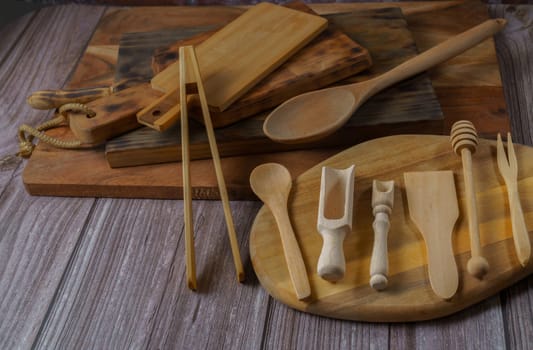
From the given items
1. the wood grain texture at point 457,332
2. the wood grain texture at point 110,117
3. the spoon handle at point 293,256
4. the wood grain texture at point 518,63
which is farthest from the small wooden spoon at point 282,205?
the wood grain texture at point 518,63

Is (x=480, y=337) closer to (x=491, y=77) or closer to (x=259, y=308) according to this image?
(x=259, y=308)

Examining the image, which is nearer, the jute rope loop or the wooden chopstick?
the wooden chopstick

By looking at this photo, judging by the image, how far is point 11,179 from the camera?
950 mm

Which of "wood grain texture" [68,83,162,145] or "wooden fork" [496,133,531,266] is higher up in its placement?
"wood grain texture" [68,83,162,145]

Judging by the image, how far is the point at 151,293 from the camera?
2.50ft

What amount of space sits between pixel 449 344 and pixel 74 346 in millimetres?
393

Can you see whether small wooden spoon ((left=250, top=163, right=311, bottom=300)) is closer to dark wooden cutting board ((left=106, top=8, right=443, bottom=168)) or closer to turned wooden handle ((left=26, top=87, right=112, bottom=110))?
dark wooden cutting board ((left=106, top=8, right=443, bottom=168))

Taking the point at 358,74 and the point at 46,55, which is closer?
the point at 358,74

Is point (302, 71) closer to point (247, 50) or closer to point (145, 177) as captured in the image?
point (247, 50)

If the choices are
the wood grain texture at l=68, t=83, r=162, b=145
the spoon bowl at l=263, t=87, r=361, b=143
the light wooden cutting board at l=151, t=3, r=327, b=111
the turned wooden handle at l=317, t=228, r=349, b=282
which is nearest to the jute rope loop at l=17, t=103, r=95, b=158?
the wood grain texture at l=68, t=83, r=162, b=145

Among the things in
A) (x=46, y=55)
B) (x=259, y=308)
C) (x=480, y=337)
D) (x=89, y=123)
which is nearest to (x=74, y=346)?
(x=259, y=308)

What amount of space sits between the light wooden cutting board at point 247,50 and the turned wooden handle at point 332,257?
27cm

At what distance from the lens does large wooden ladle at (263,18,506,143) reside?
874 mm

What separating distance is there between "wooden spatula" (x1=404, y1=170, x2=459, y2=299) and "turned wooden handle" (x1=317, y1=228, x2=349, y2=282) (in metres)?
0.09
